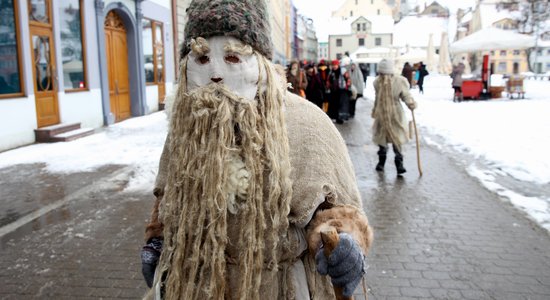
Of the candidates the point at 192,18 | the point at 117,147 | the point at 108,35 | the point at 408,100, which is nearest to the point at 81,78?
the point at 108,35

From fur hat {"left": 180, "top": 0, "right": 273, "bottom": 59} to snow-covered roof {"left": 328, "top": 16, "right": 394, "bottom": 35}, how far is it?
86503 mm

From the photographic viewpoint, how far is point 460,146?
1028cm

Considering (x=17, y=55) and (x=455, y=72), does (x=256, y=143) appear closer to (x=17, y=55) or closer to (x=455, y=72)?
(x=17, y=55)

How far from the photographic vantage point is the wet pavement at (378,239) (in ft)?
12.6

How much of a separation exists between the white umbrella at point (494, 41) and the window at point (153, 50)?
1212cm

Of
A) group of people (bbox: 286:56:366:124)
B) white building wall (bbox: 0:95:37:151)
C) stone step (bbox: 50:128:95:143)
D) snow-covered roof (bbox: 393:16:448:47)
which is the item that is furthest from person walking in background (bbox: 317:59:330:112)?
snow-covered roof (bbox: 393:16:448:47)

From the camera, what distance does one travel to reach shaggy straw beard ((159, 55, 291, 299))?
1651 millimetres

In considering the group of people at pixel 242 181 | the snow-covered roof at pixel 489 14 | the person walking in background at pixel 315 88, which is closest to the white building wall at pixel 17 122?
the person walking in background at pixel 315 88

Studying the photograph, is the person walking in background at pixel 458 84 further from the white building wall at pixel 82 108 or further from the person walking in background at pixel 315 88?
the white building wall at pixel 82 108

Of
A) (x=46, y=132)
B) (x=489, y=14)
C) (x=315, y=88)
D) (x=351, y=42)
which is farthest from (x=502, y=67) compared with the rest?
(x=46, y=132)

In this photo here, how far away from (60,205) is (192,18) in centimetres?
501

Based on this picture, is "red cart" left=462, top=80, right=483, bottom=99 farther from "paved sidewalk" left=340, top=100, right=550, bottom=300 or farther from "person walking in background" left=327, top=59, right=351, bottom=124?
"paved sidewalk" left=340, top=100, right=550, bottom=300

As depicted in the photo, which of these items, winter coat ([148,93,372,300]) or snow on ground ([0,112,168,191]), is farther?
snow on ground ([0,112,168,191])

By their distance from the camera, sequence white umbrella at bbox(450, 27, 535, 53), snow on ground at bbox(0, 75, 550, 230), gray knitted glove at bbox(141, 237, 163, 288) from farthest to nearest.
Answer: white umbrella at bbox(450, 27, 535, 53) < snow on ground at bbox(0, 75, 550, 230) < gray knitted glove at bbox(141, 237, 163, 288)
